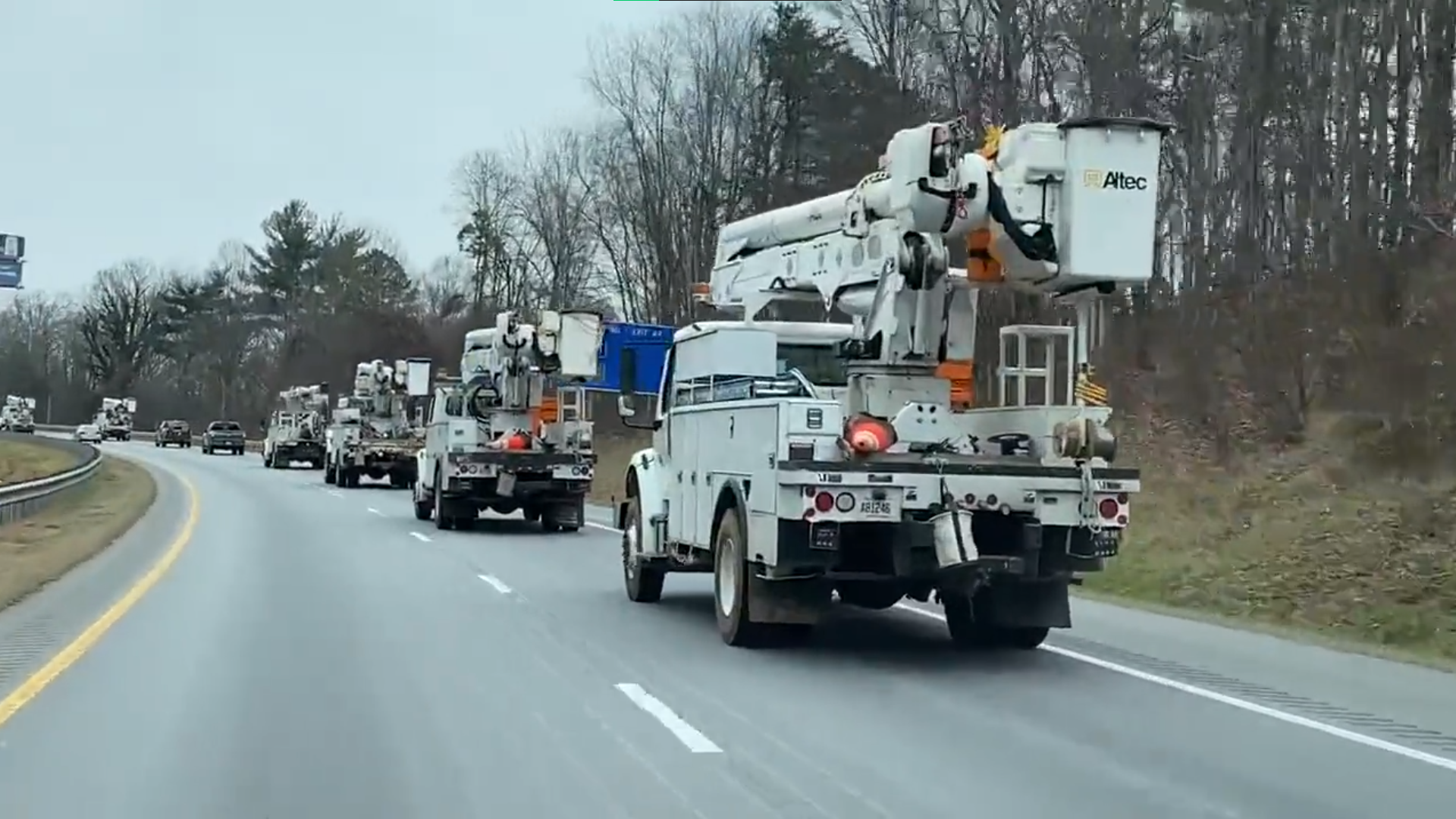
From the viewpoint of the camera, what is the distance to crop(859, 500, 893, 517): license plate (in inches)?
480

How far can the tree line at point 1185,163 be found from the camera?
88.8 feet

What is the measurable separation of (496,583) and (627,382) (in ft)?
12.7

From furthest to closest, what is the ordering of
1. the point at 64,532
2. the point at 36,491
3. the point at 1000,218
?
the point at 36,491 < the point at 64,532 < the point at 1000,218

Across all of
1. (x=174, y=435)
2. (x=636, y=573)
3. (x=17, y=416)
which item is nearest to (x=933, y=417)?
(x=636, y=573)

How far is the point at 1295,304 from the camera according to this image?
3038cm

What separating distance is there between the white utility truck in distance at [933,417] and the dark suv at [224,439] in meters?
77.1

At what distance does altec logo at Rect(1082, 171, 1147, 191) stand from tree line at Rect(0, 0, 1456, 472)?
3.18 meters

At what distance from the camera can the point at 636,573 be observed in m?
17.4

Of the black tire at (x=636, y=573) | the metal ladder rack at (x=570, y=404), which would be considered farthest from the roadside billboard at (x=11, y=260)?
the black tire at (x=636, y=573)

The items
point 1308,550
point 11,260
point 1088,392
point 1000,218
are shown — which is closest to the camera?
point 1000,218

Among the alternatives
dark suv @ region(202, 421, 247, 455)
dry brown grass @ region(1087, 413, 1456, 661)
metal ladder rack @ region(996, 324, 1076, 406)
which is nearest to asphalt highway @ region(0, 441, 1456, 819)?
dry brown grass @ region(1087, 413, 1456, 661)

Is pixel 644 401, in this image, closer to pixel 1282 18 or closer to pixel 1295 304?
pixel 1295 304

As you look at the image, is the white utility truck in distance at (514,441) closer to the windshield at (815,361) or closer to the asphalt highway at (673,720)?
the asphalt highway at (673,720)

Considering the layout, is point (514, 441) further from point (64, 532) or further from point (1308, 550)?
point (1308, 550)
